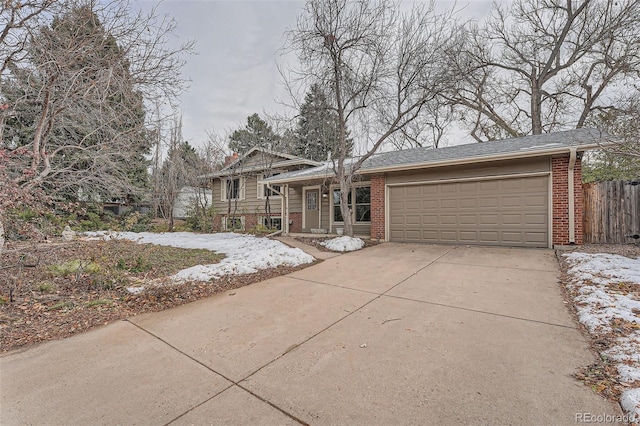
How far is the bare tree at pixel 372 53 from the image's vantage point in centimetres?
812

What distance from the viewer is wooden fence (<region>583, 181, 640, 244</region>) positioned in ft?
23.0

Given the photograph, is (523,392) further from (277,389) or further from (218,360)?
(218,360)

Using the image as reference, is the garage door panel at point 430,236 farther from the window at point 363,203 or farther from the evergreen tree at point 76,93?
the evergreen tree at point 76,93

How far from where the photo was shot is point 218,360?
238 centimetres

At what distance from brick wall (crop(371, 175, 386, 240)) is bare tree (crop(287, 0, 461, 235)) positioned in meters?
0.94

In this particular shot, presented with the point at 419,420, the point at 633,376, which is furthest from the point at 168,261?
the point at 633,376

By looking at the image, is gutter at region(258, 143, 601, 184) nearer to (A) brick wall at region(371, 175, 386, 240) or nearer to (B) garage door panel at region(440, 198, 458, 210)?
(A) brick wall at region(371, 175, 386, 240)

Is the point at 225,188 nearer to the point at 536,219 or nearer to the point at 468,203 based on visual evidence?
the point at 468,203

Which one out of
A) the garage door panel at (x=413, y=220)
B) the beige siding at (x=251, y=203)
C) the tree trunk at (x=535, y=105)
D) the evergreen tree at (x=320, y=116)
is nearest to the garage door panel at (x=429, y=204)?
the garage door panel at (x=413, y=220)

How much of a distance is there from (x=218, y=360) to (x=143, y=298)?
7.31 feet

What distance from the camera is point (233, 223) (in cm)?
1469

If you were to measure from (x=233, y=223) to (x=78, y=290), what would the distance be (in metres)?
10.6

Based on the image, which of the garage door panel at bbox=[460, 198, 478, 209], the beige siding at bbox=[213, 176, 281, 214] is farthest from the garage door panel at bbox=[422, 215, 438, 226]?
the beige siding at bbox=[213, 176, 281, 214]

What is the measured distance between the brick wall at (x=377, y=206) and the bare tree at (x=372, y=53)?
37.2 inches
